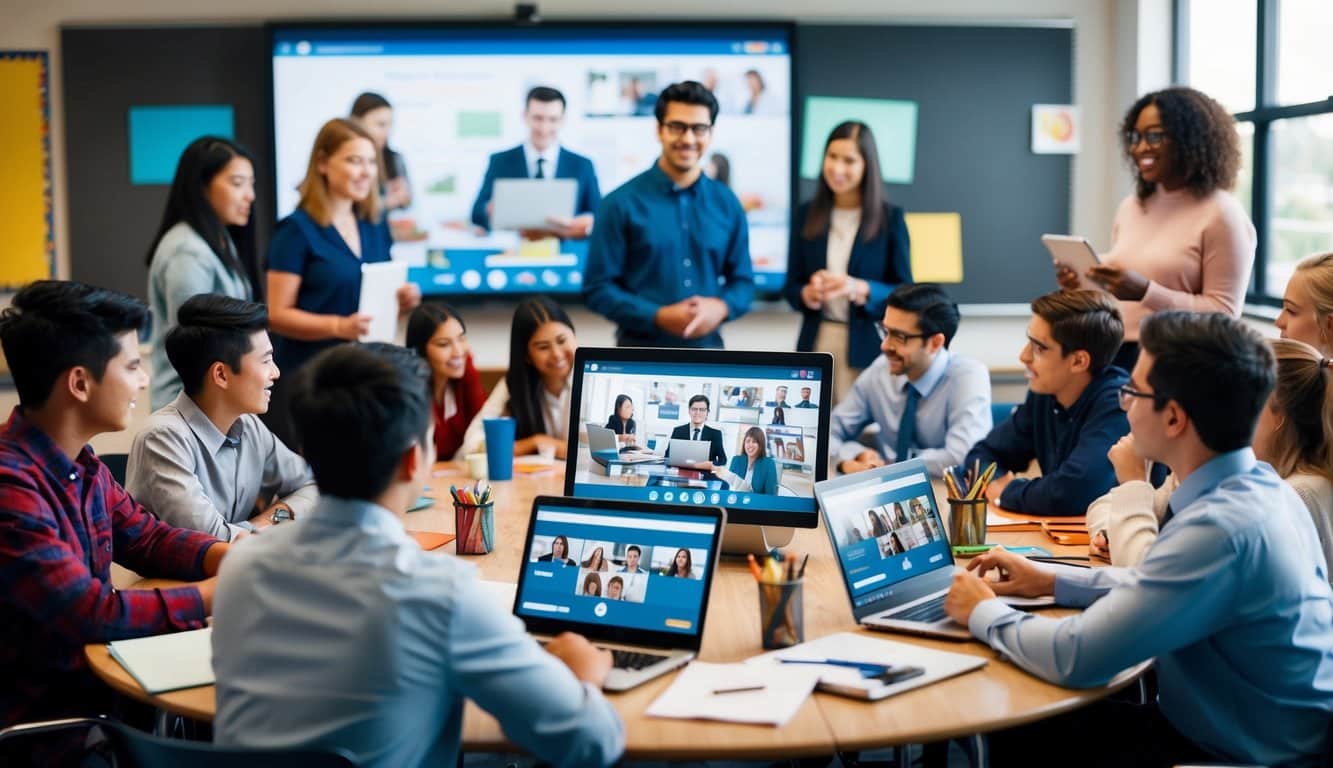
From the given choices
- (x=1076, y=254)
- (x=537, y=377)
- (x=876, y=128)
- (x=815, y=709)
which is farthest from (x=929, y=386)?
(x=876, y=128)

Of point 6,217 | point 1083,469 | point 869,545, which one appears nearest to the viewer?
point 869,545

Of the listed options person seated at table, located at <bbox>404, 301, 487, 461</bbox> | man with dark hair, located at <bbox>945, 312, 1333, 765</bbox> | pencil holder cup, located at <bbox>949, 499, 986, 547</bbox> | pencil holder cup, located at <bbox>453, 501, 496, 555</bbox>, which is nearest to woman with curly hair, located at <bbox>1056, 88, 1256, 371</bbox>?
pencil holder cup, located at <bbox>949, 499, 986, 547</bbox>

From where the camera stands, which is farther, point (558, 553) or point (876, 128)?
point (876, 128)

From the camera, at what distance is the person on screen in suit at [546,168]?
5.44 m

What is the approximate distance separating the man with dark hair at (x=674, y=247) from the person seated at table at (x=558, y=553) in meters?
2.12

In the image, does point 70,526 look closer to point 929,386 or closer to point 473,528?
point 473,528

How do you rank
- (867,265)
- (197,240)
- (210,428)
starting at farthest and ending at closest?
(867,265) < (197,240) < (210,428)

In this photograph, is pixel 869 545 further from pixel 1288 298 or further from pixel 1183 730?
pixel 1288 298

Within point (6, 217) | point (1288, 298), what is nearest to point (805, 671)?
point (1288, 298)

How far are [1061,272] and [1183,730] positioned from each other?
2195mm

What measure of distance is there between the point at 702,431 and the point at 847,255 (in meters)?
2.42

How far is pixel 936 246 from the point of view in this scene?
222 inches

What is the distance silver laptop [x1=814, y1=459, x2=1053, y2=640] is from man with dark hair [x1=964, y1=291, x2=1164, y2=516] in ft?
2.31

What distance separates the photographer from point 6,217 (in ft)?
17.6
